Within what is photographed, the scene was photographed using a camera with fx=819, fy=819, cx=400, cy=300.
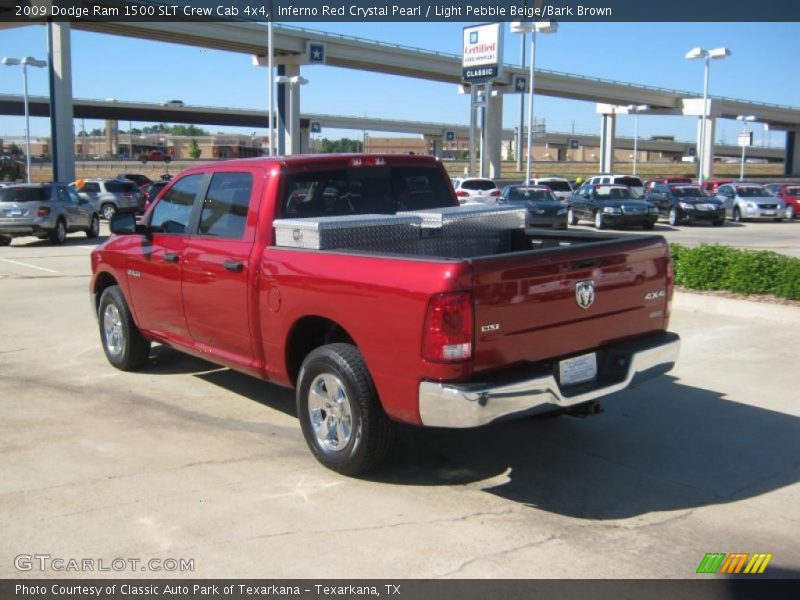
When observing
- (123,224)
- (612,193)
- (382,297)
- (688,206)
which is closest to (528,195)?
(612,193)

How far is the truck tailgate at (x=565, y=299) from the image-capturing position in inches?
176

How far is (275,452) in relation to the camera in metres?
5.75

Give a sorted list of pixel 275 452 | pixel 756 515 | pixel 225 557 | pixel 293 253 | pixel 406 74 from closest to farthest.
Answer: pixel 225 557 → pixel 756 515 → pixel 293 253 → pixel 275 452 → pixel 406 74

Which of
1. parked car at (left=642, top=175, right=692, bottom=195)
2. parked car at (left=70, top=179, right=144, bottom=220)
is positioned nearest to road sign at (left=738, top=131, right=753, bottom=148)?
parked car at (left=642, top=175, right=692, bottom=195)

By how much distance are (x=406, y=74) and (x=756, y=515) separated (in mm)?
62667

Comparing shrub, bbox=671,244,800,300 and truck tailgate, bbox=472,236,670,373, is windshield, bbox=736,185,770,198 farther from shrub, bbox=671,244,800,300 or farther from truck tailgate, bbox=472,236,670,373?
truck tailgate, bbox=472,236,670,373

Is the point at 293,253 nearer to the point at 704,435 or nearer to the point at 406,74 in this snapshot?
the point at 704,435

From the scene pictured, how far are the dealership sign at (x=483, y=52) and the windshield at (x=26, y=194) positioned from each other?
101 feet

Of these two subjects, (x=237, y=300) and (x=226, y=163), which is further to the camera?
(x=226, y=163)

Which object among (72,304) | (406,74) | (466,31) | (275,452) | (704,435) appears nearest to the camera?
(275,452)

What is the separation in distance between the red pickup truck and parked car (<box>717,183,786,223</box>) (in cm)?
2892

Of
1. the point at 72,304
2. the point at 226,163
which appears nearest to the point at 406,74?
the point at 72,304

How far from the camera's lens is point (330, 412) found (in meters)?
5.26

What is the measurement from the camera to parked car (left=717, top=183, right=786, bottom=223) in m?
32.8
